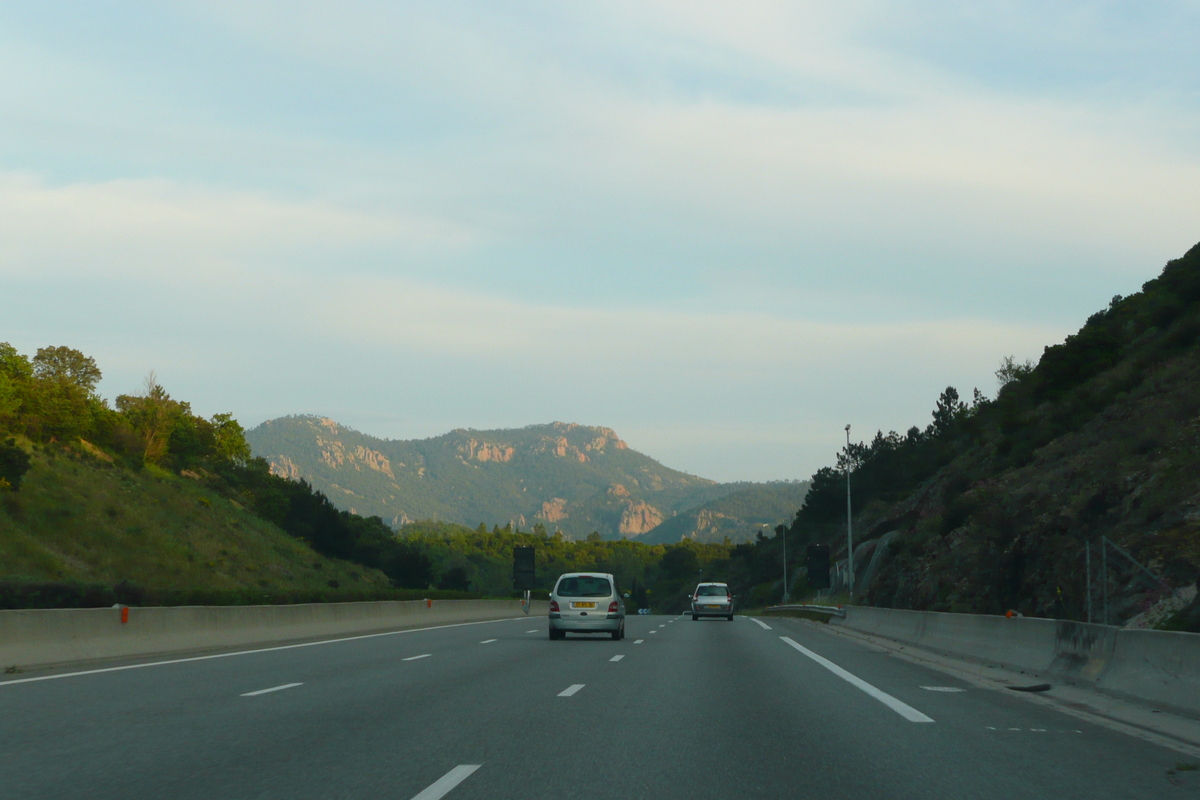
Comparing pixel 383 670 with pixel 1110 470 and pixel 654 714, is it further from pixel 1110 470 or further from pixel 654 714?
pixel 1110 470

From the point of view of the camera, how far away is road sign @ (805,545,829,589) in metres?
84.3

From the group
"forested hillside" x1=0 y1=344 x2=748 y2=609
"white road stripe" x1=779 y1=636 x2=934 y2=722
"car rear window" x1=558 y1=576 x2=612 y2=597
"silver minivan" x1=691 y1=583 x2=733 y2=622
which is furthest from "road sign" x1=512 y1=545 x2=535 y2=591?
"white road stripe" x1=779 y1=636 x2=934 y2=722

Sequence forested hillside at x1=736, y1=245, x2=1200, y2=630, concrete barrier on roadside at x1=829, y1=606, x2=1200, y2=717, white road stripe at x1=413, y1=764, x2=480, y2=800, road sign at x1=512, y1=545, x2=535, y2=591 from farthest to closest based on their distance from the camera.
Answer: road sign at x1=512, y1=545, x2=535, y2=591 < forested hillside at x1=736, y1=245, x2=1200, y2=630 < concrete barrier on roadside at x1=829, y1=606, x2=1200, y2=717 < white road stripe at x1=413, y1=764, x2=480, y2=800

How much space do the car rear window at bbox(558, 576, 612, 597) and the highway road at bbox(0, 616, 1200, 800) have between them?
10.1 meters

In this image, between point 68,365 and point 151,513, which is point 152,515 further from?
point 68,365

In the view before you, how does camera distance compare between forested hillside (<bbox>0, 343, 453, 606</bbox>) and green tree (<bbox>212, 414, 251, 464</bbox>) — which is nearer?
forested hillside (<bbox>0, 343, 453, 606</bbox>)

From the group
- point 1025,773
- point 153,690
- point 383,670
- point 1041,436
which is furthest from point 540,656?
point 1041,436

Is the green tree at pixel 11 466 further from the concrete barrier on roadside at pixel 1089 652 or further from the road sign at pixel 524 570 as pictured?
the concrete barrier on roadside at pixel 1089 652

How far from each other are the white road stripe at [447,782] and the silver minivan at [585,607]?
19.3m

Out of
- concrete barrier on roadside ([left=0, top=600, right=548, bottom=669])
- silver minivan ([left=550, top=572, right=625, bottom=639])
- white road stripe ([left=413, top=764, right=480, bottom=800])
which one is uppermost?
silver minivan ([left=550, top=572, right=625, bottom=639])

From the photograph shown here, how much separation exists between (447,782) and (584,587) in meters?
20.8

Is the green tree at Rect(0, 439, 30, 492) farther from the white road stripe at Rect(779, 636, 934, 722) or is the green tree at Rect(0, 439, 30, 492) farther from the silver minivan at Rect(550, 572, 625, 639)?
the white road stripe at Rect(779, 636, 934, 722)

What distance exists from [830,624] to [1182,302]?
20727 mm

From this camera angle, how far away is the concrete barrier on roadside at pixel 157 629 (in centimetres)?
1728
